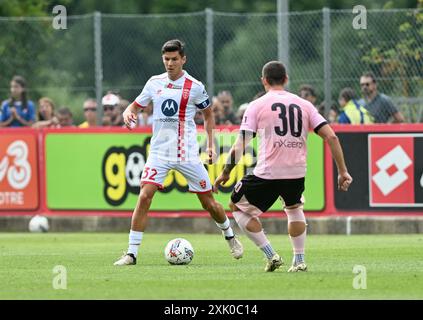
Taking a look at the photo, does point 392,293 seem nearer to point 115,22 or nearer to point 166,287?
point 166,287

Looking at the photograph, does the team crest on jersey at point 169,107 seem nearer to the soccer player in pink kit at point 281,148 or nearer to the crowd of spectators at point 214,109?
the soccer player in pink kit at point 281,148

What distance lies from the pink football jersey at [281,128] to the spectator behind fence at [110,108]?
9.55m

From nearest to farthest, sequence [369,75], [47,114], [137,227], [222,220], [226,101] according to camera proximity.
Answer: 1. [137,227]
2. [222,220]
3. [369,75]
4. [226,101]
5. [47,114]

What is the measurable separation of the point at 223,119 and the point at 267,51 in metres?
1.38

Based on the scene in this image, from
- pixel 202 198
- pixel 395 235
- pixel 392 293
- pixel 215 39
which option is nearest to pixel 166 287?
pixel 392 293

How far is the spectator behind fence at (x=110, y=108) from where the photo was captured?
23284 mm

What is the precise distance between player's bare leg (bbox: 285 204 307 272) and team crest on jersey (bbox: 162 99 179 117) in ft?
7.85

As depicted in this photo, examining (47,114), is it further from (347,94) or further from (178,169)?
(178,169)

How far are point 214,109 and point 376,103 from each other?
278cm

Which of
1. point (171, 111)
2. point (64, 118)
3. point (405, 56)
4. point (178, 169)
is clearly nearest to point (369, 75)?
point (405, 56)

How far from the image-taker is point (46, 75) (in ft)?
83.4

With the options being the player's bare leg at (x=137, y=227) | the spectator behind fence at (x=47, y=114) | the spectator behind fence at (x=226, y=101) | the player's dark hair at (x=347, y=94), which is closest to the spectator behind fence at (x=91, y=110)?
the spectator behind fence at (x=47, y=114)

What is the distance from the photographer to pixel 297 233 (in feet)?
46.1

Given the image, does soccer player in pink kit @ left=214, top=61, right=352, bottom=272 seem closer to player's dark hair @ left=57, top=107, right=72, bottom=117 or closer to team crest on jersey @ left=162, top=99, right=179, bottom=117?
team crest on jersey @ left=162, top=99, right=179, bottom=117
